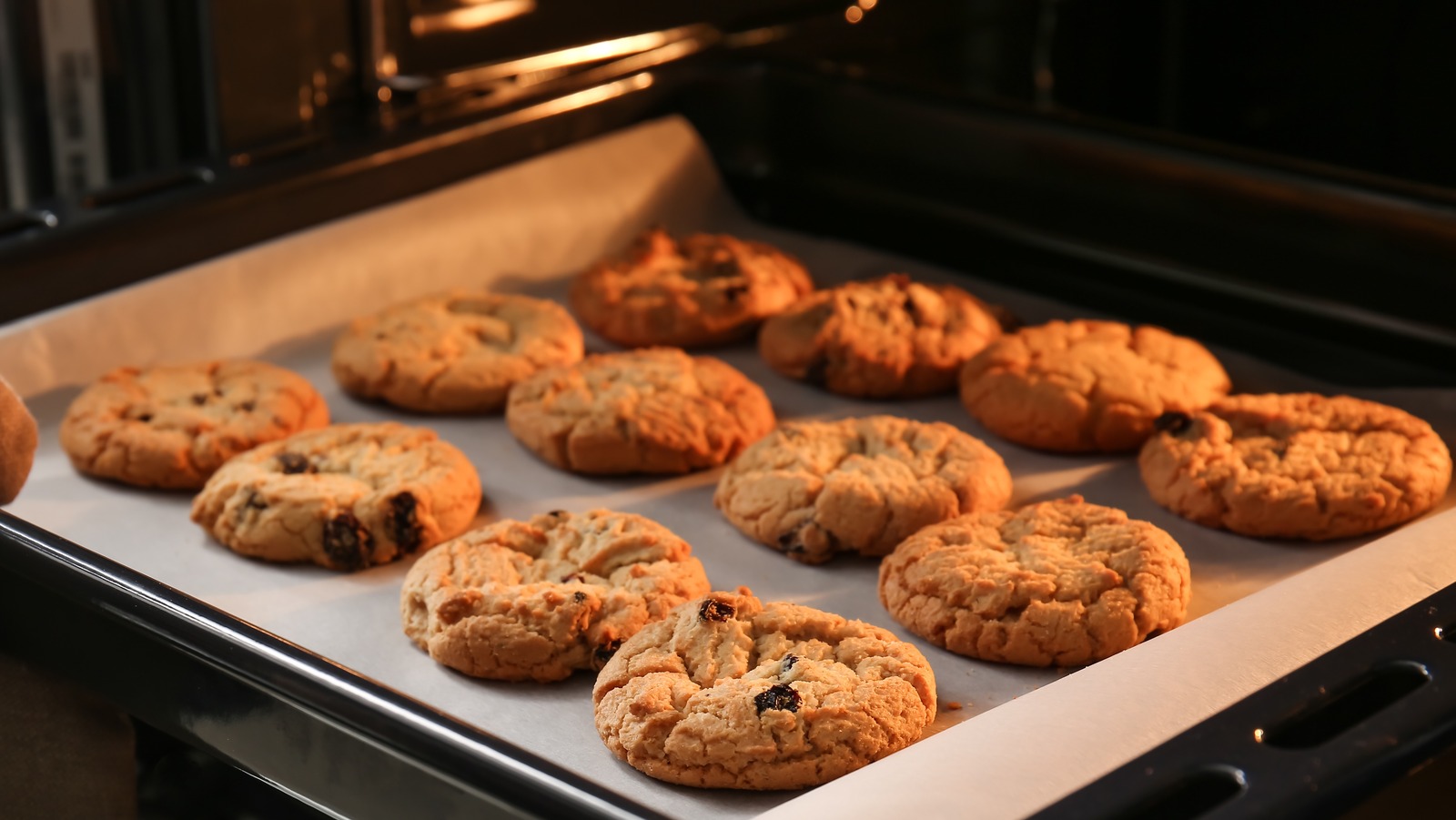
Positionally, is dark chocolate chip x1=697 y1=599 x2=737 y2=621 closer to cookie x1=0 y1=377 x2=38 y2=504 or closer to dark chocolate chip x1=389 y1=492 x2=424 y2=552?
dark chocolate chip x1=389 y1=492 x2=424 y2=552

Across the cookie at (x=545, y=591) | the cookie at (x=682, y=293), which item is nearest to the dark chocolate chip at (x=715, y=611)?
the cookie at (x=545, y=591)

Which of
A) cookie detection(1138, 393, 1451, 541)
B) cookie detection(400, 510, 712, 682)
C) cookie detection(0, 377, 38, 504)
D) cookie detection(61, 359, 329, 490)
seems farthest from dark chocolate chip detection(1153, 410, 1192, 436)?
cookie detection(0, 377, 38, 504)

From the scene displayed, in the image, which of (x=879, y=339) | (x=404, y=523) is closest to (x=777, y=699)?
(x=404, y=523)

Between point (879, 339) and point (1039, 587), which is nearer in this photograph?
point (1039, 587)

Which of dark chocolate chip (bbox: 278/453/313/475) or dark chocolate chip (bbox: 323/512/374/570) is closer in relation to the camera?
dark chocolate chip (bbox: 323/512/374/570)

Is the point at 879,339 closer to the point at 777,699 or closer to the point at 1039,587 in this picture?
the point at 1039,587

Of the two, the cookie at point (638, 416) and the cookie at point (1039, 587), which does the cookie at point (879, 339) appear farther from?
the cookie at point (1039, 587)

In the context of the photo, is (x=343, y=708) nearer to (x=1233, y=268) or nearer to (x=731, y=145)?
(x=1233, y=268)
